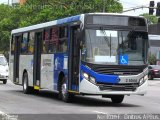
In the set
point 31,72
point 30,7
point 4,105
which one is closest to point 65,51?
point 4,105

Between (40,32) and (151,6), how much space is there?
Answer: 22.1m

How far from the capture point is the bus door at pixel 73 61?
17.8 metres

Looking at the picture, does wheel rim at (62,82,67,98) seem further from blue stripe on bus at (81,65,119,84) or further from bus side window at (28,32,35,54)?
bus side window at (28,32,35,54)

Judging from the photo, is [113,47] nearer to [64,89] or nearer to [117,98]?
[64,89]

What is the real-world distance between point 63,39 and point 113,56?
2509 mm

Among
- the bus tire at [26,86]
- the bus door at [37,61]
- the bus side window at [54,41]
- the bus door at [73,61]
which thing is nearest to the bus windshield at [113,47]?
the bus door at [73,61]

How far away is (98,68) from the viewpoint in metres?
17.3

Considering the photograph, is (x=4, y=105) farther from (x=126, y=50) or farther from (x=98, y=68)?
(x=126, y=50)

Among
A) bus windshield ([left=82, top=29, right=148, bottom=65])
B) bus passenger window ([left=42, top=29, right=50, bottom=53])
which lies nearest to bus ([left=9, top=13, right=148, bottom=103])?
bus windshield ([left=82, top=29, right=148, bottom=65])

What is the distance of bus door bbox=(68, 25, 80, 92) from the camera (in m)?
17.8

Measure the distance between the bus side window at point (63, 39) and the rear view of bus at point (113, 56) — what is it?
5.26 ft

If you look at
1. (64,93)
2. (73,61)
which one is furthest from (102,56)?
(64,93)

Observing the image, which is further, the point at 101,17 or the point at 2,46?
the point at 2,46

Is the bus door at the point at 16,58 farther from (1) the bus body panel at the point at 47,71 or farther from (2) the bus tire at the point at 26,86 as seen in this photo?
(1) the bus body panel at the point at 47,71
